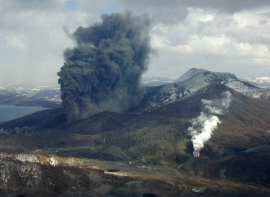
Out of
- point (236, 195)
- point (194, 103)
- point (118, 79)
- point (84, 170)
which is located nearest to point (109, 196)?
point (84, 170)

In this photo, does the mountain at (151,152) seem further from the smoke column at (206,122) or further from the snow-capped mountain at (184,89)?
the snow-capped mountain at (184,89)

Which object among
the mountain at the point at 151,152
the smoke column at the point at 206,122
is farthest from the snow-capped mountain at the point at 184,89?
the smoke column at the point at 206,122

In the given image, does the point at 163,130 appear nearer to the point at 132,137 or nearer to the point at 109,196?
the point at 132,137

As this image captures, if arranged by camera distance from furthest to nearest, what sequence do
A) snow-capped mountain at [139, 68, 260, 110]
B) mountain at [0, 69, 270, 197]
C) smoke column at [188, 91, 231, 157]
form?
snow-capped mountain at [139, 68, 260, 110], smoke column at [188, 91, 231, 157], mountain at [0, 69, 270, 197]

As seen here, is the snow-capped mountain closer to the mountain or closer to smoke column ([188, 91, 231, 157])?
the mountain

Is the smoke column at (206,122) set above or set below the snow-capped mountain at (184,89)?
below

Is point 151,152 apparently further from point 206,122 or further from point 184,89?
point 184,89

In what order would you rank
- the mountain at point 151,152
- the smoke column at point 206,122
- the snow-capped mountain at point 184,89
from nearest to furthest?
the mountain at point 151,152 → the smoke column at point 206,122 → the snow-capped mountain at point 184,89

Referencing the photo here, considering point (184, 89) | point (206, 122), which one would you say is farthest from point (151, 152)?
point (184, 89)

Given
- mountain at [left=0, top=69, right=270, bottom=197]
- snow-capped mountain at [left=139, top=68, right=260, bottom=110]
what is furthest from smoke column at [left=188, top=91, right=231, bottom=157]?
snow-capped mountain at [left=139, top=68, right=260, bottom=110]
